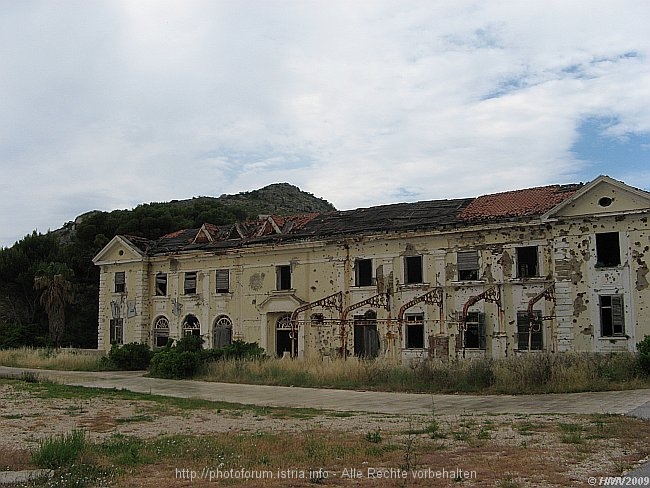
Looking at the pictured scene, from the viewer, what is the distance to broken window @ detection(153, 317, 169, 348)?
126ft

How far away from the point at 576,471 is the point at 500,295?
2031cm

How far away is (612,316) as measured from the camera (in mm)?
25438

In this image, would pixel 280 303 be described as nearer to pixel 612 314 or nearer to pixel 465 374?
pixel 465 374

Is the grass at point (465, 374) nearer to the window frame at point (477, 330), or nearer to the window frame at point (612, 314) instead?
the window frame at point (612, 314)

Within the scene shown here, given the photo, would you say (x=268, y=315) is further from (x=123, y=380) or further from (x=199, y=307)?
(x=123, y=380)

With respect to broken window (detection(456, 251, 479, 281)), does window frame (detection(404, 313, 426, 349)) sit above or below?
below

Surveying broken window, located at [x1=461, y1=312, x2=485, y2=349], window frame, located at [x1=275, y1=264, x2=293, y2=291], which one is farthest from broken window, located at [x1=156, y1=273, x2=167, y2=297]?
broken window, located at [x1=461, y1=312, x2=485, y2=349]

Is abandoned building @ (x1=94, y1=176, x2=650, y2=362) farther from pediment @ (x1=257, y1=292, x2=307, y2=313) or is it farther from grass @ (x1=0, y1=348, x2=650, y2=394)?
grass @ (x1=0, y1=348, x2=650, y2=394)

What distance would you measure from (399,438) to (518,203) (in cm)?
2038

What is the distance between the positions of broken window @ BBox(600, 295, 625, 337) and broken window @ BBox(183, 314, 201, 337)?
66.7 feet

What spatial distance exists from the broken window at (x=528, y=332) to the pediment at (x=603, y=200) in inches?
162

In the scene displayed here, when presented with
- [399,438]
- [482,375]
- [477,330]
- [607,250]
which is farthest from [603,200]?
[399,438]

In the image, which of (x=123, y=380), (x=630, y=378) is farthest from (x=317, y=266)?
(x=630, y=378)

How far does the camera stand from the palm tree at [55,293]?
42.8 metres
